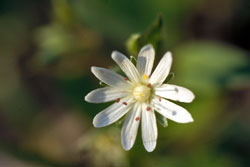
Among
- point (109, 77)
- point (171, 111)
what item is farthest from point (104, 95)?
point (171, 111)

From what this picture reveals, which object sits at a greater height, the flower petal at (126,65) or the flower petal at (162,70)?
the flower petal at (126,65)

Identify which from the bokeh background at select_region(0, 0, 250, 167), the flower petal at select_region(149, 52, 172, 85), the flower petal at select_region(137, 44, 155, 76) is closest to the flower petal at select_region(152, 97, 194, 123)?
the flower petal at select_region(149, 52, 172, 85)

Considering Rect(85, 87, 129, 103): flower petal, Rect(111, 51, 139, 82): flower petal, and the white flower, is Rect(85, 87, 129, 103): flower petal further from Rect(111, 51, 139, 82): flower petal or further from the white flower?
Rect(111, 51, 139, 82): flower petal

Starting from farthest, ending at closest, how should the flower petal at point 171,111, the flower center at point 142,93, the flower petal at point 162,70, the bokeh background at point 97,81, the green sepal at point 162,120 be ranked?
1. the bokeh background at point 97,81
2. the flower center at point 142,93
3. the green sepal at point 162,120
4. the flower petal at point 171,111
5. the flower petal at point 162,70

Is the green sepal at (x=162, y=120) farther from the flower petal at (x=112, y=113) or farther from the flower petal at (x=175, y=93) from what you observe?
the flower petal at (x=112, y=113)

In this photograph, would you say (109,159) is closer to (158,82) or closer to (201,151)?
(201,151)

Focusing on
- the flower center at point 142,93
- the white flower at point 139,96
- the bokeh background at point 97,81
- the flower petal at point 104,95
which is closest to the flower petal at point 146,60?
the white flower at point 139,96
